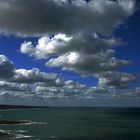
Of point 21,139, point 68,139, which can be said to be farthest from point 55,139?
point 21,139

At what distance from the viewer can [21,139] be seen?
84.9 m

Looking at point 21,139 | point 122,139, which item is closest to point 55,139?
point 21,139

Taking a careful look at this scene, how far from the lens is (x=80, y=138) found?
87438 mm

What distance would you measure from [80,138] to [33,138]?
39.8 ft

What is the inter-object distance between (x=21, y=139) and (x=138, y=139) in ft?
99.3

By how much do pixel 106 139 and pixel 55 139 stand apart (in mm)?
12862

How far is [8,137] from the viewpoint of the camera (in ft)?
295

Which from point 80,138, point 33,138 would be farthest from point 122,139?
point 33,138

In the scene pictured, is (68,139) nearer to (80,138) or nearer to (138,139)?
(80,138)

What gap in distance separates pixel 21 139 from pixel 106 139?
70.0 ft

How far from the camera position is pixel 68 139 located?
8519 cm

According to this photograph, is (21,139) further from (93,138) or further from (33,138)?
(93,138)

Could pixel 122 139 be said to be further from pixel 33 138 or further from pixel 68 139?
pixel 33 138

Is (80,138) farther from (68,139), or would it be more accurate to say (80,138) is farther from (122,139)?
(122,139)
